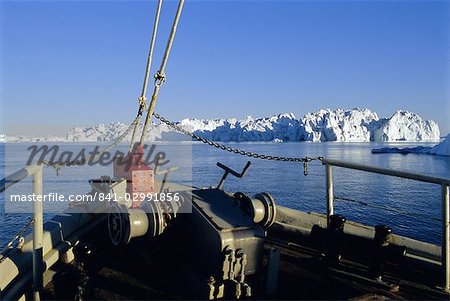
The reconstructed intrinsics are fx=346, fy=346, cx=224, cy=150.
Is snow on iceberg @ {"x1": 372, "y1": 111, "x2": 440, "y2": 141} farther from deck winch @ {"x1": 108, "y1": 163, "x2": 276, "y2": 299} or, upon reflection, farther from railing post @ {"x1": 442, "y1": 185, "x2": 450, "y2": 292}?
deck winch @ {"x1": 108, "y1": 163, "x2": 276, "y2": 299}

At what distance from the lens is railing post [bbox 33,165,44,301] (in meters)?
3.54

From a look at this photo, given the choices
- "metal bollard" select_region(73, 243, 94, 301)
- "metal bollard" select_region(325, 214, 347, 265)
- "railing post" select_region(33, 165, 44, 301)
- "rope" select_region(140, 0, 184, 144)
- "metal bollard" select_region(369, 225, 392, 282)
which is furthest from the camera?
"rope" select_region(140, 0, 184, 144)

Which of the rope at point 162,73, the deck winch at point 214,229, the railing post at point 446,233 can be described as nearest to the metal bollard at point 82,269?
the deck winch at point 214,229

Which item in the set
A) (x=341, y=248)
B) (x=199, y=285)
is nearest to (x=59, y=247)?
(x=199, y=285)

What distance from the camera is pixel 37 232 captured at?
12.2 ft

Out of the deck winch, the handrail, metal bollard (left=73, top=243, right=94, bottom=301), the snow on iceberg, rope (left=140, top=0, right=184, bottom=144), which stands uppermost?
the snow on iceberg

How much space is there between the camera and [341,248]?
177 inches

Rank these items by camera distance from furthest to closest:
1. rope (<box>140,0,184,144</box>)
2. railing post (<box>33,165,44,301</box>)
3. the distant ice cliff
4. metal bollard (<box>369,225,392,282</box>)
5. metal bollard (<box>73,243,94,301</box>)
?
the distant ice cliff, rope (<box>140,0,184,144</box>), metal bollard (<box>369,225,392,282</box>), metal bollard (<box>73,243,94,301</box>), railing post (<box>33,165,44,301</box>)

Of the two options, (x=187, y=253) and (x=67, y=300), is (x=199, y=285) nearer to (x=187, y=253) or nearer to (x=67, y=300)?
(x=187, y=253)

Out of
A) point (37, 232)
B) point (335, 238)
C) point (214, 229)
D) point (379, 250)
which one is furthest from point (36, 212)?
point (379, 250)

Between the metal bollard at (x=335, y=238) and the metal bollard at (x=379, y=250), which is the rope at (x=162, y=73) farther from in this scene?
the metal bollard at (x=379, y=250)

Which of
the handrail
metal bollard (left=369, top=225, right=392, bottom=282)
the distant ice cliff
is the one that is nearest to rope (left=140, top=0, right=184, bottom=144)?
the handrail

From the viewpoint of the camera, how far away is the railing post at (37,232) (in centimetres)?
354

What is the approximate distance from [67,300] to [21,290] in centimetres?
52
